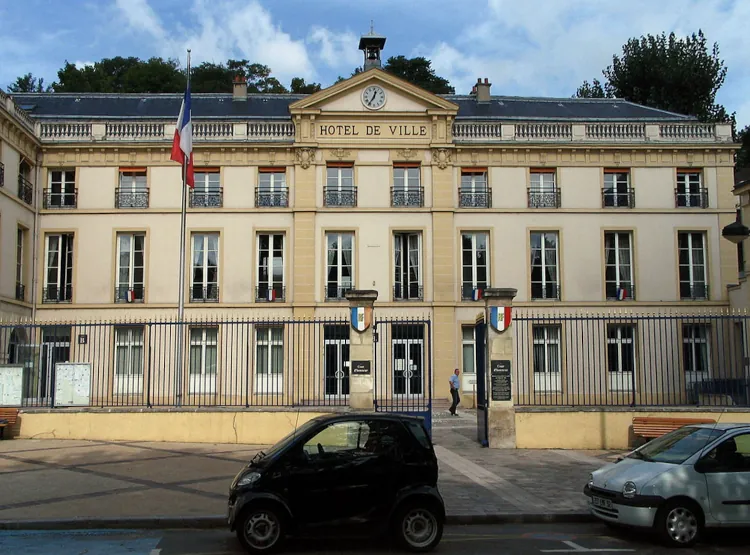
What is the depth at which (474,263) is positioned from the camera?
104 ft

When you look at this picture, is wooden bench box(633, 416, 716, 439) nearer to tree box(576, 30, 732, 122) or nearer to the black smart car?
the black smart car

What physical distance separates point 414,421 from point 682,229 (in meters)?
25.9

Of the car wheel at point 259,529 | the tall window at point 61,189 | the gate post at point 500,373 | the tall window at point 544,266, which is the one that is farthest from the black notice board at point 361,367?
the tall window at point 61,189

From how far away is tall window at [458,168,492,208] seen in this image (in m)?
32.1

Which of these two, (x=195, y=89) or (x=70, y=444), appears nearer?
(x=70, y=444)

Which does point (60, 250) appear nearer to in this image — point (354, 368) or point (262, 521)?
point (354, 368)

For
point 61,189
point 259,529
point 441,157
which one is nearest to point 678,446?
point 259,529

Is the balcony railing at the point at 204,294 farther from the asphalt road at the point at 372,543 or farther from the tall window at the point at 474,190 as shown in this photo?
the asphalt road at the point at 372,543

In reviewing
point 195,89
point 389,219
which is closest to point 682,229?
point 389,219

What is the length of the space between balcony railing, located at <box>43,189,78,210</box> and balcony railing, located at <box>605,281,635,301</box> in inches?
869

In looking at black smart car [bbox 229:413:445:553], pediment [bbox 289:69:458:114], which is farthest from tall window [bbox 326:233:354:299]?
black smart car [bbox 229:413:445:553]

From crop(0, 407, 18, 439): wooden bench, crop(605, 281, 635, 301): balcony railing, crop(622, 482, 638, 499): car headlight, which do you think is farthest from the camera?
crop(605, 281, 635, 301): balcony railing

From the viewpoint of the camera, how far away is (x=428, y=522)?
9.00 metres

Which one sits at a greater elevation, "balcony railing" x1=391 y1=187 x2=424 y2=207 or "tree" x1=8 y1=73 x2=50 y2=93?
"tree" x1=8 y1=73 x2=50 y2=93
